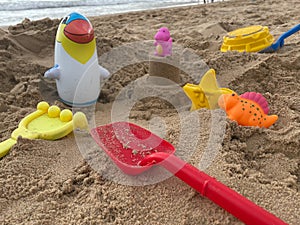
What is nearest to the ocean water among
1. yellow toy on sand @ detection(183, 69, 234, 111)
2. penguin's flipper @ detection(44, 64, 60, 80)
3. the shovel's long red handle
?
penguin's flipper @ detection(44, 64, 60, 80)

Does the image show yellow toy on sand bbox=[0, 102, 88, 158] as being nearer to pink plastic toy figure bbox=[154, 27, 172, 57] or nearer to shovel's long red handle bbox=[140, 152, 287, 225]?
shovel's long red handle bbox=[140, 152, 287, 225]

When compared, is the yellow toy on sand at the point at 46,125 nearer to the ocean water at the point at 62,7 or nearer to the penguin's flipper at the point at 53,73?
the penguin's flipper at the point at 53,73

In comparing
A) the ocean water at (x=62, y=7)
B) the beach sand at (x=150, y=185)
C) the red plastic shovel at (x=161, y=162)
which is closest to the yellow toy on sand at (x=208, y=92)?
the beach sand at (x=150, y=185)

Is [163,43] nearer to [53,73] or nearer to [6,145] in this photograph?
[53,73]

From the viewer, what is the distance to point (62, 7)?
15.1 ft

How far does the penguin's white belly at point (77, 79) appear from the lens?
54.3 inches

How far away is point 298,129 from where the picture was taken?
1138 millimetres

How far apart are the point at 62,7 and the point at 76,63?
3585 mm

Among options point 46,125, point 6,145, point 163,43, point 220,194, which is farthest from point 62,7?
point 220,194

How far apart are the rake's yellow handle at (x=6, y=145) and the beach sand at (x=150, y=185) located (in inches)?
1.3

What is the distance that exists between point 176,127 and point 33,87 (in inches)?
28.8

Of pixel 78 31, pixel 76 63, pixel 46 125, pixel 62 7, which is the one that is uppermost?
pixel 78 31

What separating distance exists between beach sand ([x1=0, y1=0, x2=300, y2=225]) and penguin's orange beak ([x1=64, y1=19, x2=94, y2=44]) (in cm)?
28

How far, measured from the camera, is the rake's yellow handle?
41.4 inches
